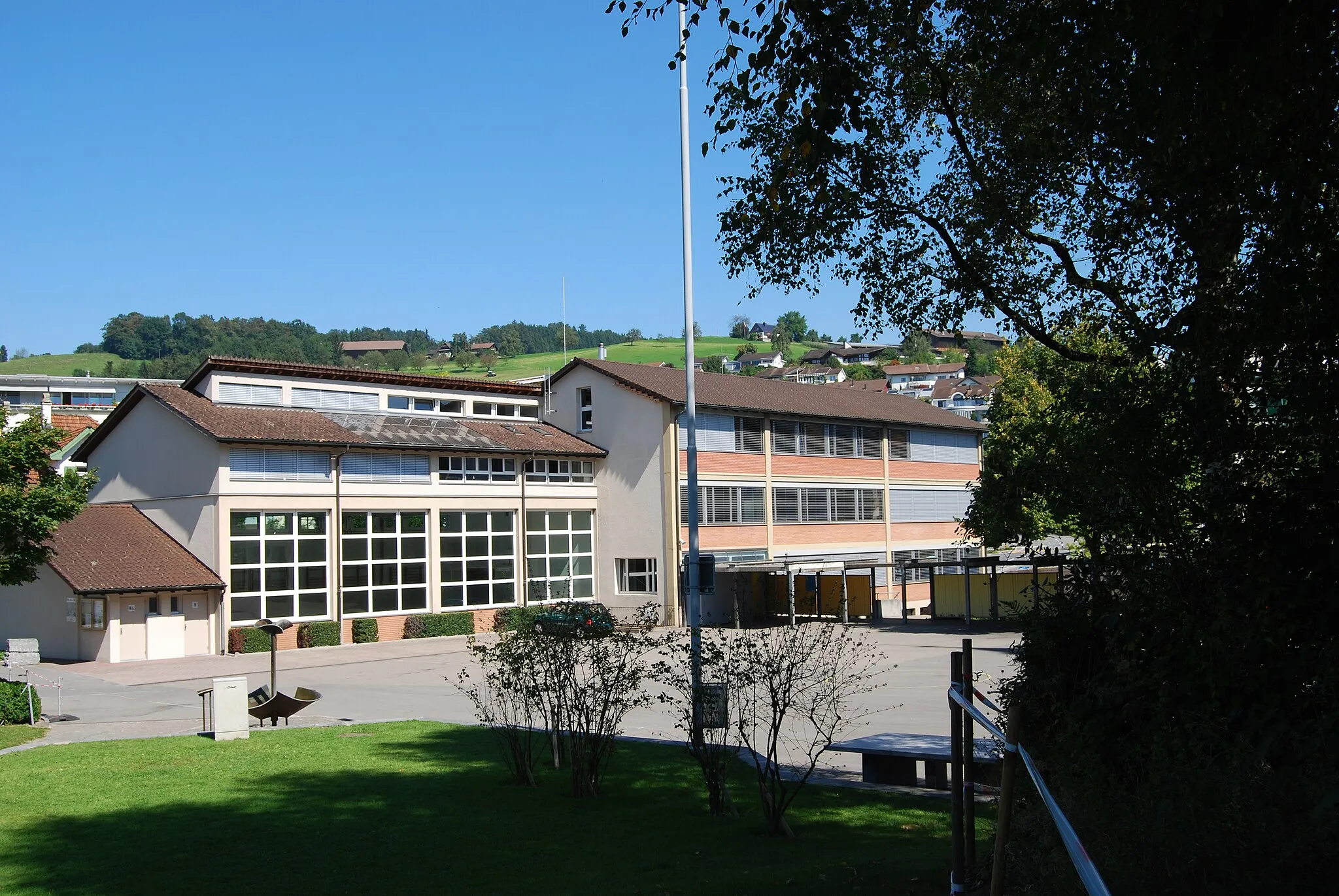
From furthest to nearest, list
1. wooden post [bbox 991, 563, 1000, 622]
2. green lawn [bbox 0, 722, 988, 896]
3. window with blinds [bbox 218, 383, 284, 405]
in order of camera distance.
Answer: window with blinds [bbox 218, 383, 284, 405] < wooden post [bbox 991, 563, 1000, 622] < green lawn [bbox 0, 722, 988, 896]

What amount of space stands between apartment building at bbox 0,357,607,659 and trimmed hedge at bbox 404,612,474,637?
0.40 m

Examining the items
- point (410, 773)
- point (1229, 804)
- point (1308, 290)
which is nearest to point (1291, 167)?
point (1308, 290)

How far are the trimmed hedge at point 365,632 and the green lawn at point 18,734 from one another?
1874 centimetres

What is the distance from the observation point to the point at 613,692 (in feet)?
39.9

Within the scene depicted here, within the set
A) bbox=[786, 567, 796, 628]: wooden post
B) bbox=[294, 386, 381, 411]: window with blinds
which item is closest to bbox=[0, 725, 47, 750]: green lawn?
bbox=[786, 567, 796, 628]: wooden post

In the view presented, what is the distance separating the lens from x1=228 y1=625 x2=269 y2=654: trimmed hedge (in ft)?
117

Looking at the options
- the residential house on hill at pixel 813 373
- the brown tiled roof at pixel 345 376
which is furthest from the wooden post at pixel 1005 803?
the residential house on hill at pixel 813 373

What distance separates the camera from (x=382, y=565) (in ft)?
131

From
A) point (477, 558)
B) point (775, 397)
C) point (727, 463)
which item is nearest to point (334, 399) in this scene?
point (477, 558)

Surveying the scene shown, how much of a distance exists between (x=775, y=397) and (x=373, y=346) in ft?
499

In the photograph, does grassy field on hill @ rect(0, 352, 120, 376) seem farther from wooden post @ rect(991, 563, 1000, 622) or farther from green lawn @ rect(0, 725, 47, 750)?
green lawn @ rect(0, 725, 47, 750)

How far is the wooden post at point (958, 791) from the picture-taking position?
654 cm

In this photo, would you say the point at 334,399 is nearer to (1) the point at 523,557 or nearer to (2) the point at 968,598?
(1) the point at 523,557

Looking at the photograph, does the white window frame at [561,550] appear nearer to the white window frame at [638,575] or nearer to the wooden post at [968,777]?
the white window frame at [638,575]
